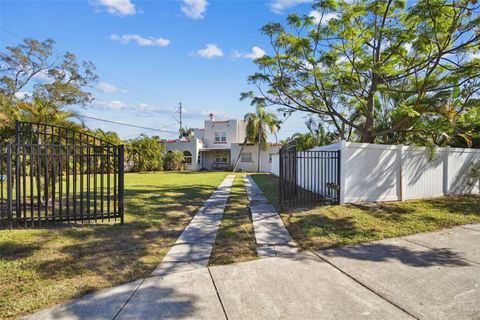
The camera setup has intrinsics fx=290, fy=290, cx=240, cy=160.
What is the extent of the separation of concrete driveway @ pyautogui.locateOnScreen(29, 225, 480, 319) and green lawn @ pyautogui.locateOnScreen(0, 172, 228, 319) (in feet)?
1.17

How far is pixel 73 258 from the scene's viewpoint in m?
4.46

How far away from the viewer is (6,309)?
10.0 ft

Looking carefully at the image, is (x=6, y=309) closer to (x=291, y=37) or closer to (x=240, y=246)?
(x=240, y=246)

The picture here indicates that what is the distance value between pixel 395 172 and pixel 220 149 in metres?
27.1

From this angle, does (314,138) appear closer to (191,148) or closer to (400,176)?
(400,176)

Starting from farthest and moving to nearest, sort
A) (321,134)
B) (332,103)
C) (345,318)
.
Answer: (321,134) → (332,103) → (345,318)

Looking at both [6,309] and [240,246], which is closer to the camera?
[6,309]

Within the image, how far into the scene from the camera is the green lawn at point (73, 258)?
3426 millimetres

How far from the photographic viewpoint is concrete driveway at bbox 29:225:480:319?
3.00 m

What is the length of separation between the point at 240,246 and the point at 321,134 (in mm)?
13389

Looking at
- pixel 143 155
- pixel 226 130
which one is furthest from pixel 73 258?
pixel 226 130

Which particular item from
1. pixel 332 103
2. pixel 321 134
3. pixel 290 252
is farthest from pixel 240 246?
pixel 321 134

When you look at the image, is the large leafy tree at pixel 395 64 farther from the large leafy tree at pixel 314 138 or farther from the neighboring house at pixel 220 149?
the neighboring house at pixel 220 149

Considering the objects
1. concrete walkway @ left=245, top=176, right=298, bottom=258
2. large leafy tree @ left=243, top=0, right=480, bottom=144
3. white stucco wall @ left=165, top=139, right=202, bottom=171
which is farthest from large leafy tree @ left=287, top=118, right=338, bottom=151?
white stucco wall @ left=165, top=139, right=202, bottom=171
